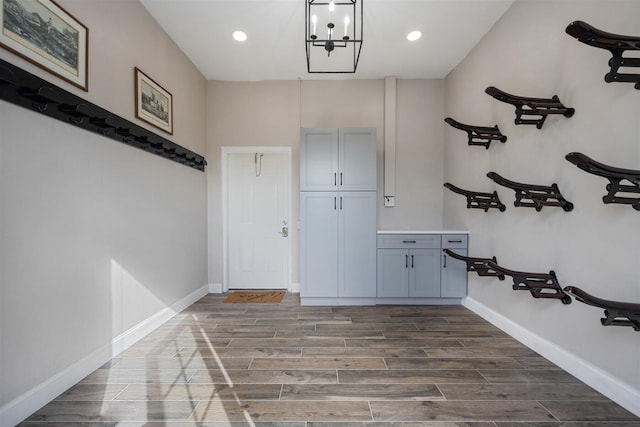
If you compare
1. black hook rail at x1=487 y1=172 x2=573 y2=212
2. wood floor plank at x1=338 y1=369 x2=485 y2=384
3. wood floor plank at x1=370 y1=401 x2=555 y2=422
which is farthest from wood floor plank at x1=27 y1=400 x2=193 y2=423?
black hook rail at x1=487 y1=172 x2=573 y2=212

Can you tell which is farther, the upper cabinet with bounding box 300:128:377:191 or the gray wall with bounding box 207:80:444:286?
the gray wall with bounding box 207:80:444:286

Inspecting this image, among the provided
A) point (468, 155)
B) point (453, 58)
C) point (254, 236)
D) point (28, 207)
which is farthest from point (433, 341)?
point (453, 58)

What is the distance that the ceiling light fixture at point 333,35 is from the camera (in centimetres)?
222

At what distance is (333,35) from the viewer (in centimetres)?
290

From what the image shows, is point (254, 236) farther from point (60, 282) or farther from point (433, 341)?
point (433, 341)

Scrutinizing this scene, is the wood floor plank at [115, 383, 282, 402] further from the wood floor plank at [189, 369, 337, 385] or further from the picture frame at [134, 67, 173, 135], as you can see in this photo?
the picture frame at [134, 67, 173, 135]

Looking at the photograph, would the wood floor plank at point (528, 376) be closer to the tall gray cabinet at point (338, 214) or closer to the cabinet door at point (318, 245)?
the tall gray cabinet at point (338, 214)

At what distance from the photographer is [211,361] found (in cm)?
205

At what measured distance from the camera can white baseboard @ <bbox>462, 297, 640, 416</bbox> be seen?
1514mm

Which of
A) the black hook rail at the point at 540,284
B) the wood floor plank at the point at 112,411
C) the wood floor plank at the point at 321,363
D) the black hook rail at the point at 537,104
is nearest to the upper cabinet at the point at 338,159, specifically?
the black hook rail at the point at 537,104

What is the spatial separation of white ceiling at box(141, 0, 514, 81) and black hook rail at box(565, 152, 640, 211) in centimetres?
198

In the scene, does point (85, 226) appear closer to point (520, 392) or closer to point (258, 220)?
point (258, 220)

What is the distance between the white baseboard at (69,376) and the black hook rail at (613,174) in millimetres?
3185

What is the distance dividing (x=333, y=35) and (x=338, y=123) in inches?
43.9
